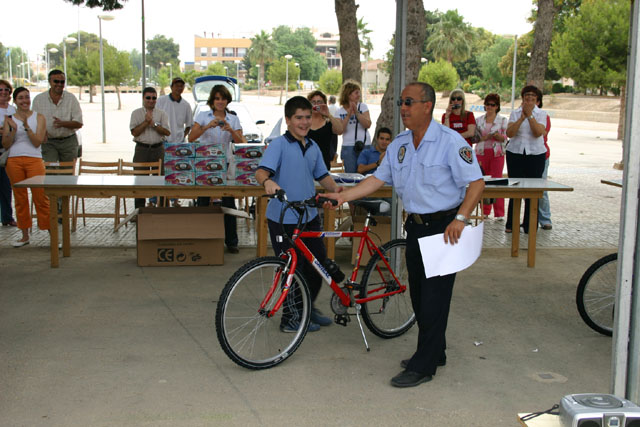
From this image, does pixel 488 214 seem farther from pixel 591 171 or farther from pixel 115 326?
pixel 591 171

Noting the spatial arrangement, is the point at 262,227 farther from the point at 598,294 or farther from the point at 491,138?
the point at 491,138

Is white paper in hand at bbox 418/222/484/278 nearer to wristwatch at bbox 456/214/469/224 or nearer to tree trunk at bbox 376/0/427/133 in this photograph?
wristwatch at bbox 456/214/469/224

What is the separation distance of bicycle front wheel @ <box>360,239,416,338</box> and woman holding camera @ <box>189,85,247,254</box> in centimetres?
319

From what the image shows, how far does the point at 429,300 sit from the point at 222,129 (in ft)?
14.3

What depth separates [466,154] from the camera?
14.8ft

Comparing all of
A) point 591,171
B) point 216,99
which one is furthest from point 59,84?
point 591,171

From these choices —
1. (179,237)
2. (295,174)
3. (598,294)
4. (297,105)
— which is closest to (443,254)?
(295,174)

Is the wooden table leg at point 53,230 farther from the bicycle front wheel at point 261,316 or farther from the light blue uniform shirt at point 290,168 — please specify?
the light blue uniform shirt at point 290,168

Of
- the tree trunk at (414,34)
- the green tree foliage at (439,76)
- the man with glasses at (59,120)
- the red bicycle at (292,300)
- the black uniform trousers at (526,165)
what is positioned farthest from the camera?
the green tree foliage at (439,76)

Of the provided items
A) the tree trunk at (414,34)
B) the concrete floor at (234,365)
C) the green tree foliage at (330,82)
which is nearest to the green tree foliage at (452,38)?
the green tree foliage at (330,82)

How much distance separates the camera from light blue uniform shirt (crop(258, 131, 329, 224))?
525cm

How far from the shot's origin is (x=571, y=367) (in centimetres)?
507

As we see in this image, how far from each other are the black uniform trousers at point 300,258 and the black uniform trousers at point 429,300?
0.79 m

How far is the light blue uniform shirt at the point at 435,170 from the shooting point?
448 cm
